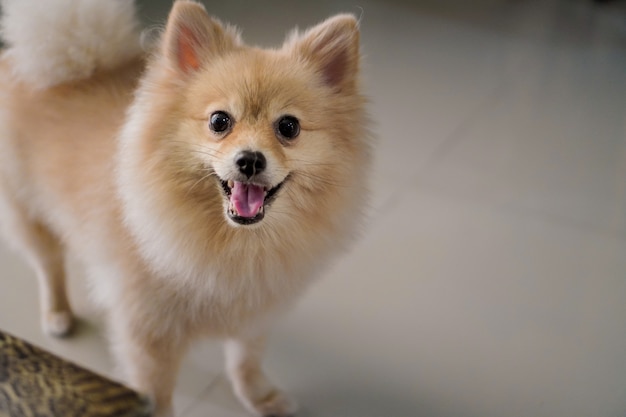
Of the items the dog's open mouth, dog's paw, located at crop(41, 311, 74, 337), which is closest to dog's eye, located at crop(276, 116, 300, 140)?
the dog's open mouth

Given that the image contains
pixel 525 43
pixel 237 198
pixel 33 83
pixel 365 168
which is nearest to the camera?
pixel 237 198

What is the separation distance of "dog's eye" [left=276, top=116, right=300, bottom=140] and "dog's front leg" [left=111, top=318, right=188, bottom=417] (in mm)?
472

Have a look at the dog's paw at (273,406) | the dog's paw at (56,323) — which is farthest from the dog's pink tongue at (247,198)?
the dog's paw at (56,323)

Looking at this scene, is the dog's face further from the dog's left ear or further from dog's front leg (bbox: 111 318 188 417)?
dog's front leg (bbox: 111 318 188 417)

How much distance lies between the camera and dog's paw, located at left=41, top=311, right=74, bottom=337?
1650 millimetres

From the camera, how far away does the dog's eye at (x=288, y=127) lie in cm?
107

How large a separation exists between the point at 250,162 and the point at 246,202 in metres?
0.09

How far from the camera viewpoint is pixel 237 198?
1040mm

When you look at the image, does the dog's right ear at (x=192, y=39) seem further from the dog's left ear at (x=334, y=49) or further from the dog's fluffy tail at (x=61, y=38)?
the dog's fluffy tail at (x=61, y=38)

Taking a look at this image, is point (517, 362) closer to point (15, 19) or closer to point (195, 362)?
point (195, 362)

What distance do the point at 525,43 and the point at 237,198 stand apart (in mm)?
2838

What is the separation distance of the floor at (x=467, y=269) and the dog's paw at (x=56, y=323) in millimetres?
29

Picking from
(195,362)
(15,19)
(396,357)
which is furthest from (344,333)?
(15,19)

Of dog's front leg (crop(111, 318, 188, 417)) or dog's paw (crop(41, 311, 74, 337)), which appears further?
dog's paw (crop(41, 311, 74, 337))
